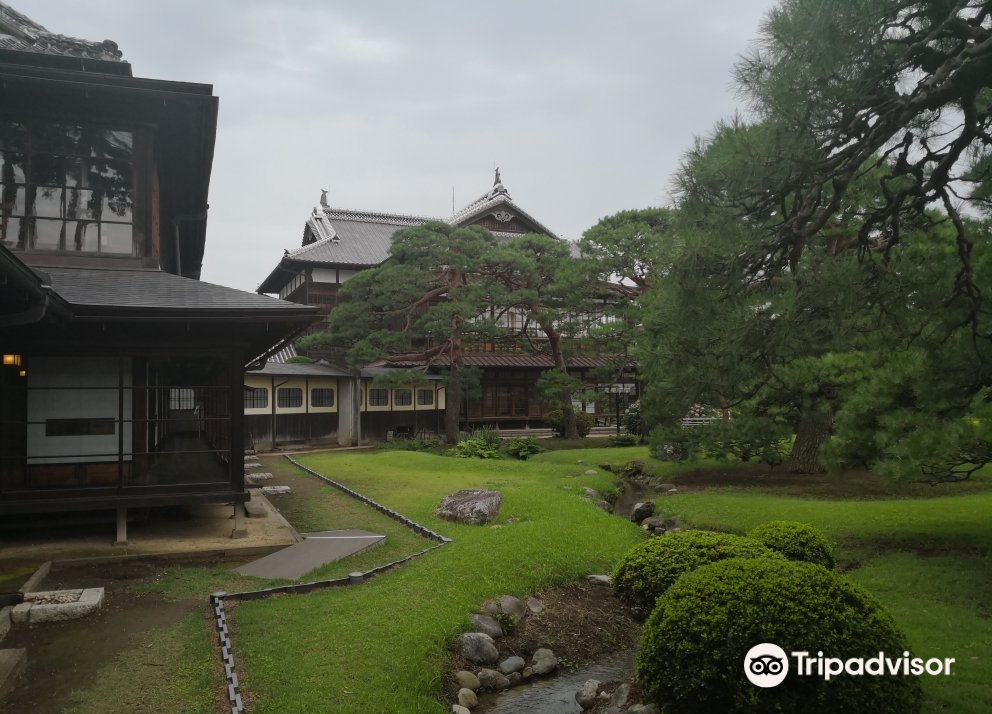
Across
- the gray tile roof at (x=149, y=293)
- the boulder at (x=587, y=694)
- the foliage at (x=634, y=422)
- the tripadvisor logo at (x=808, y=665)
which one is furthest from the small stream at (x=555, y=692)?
the foliage at (x=634, y=422)

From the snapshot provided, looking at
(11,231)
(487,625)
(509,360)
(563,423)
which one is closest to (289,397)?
(509,360)

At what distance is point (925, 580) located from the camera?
291 inches

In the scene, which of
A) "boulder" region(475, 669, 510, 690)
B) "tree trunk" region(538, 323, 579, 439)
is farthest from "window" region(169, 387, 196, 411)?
"boulder" region(475, 669, 510, 690)

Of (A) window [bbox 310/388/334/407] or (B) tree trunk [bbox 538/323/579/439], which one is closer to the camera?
(B) tree trunk [bbox 538/323/579/439]

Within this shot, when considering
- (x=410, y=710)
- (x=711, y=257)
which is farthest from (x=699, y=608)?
(x=711, y=257)

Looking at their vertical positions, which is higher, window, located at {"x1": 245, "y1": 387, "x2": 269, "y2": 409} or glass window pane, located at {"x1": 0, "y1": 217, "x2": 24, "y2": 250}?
glass window pane, located at {"x1": 0, "y1": 217, "x2": 24, "y2": 250}

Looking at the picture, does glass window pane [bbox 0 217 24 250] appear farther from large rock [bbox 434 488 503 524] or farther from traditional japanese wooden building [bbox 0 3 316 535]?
large rock [bbox 434 488 503 524]

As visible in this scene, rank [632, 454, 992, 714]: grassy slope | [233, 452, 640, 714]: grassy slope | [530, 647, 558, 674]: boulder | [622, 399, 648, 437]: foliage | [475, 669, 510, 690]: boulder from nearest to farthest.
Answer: [233, 452, 640, 714]: grassy slope
[632, 454, 992, 714]: grassy slope
[475, 669, 510, 690]: boulder
[530, 647, 558, 674]: boulder
[622, 399, 648, 437]: foliage

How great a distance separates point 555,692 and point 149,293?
647 cm

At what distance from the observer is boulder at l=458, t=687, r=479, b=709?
5.40 metres

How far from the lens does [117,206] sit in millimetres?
9609

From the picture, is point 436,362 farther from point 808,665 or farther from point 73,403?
point 808,665

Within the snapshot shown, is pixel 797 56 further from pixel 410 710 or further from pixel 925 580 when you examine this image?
pixel 925 580

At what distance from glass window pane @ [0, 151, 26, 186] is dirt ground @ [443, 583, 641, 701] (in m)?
8.39
